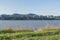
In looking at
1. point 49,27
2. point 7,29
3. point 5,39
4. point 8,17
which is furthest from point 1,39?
point 8,17

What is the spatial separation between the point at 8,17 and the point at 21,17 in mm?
3763

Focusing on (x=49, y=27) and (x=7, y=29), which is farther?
(x=49, y=27)

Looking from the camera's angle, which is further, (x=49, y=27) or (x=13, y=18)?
(x=13, y=18)

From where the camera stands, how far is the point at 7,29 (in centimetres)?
1983

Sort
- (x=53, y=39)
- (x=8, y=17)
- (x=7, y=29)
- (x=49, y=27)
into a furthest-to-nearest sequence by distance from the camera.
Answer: (x=8, y=17) → (x=49, y=27) → (x=7, y=29) → (x=53, y=39)

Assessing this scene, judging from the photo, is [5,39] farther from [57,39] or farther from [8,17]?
[8,17]

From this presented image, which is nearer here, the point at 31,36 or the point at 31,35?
the point at 31,36

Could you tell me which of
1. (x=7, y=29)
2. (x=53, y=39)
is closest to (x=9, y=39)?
(x=53, y=39)

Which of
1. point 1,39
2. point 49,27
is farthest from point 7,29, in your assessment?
point 1,39

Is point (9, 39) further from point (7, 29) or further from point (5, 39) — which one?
point (7, 29)

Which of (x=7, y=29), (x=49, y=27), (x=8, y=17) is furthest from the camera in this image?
(x=8, y=17)

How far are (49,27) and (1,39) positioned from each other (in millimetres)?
11194

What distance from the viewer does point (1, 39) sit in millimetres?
10742

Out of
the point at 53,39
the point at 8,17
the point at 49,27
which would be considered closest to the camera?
the point at 53,39
